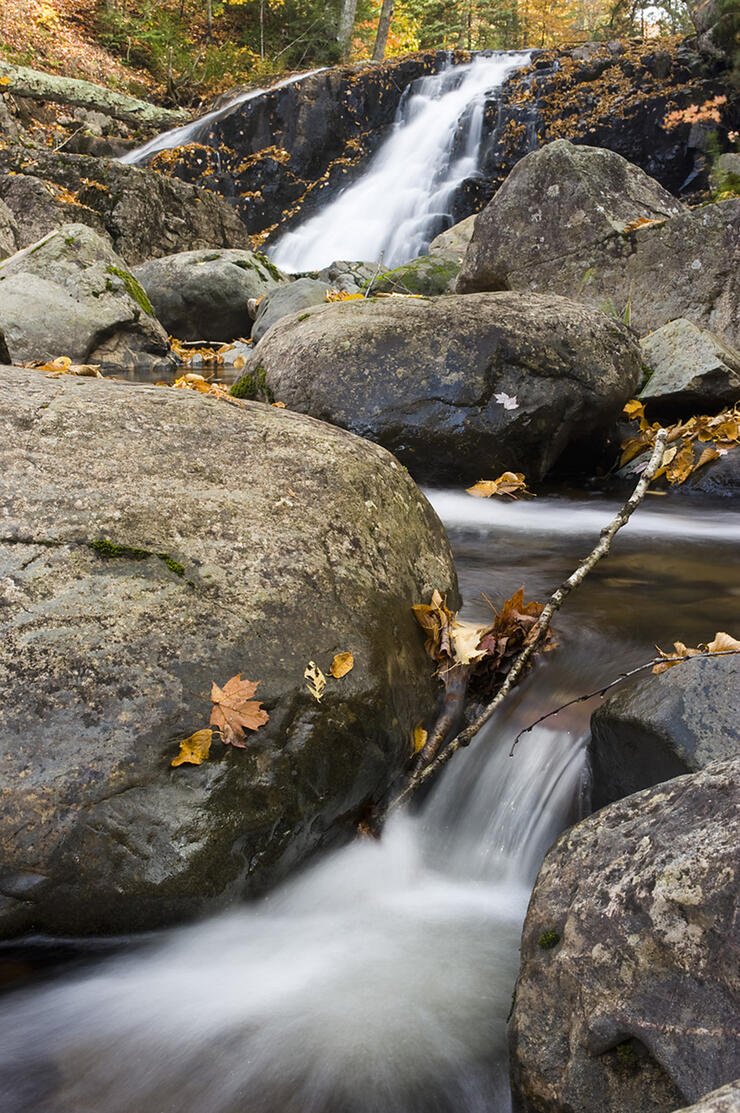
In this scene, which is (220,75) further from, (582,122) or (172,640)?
(172,640)

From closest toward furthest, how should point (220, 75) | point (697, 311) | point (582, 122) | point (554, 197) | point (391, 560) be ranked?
point (391, 560) < point (697, 311) < point (554, 197) < point (582, 122) < point (220, 75)

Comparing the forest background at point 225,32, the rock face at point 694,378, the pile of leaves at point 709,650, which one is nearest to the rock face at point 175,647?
the pile of leaves at point 709,650

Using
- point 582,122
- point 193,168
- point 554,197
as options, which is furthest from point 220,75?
point 554,197

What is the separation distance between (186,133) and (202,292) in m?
12.8

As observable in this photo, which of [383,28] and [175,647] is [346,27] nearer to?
[383,28]

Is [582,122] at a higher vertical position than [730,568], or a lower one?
higher

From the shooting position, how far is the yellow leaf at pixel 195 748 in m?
2.05

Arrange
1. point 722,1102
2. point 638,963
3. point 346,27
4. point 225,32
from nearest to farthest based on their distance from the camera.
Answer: point 722,1102
point 638,963
point 346,27
point 225,32

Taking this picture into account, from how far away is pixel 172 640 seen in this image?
7.19 ft

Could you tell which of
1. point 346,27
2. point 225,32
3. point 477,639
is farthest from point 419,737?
point 225,32

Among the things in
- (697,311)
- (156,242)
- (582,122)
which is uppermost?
(582,122)

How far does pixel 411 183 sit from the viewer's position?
1861 centimetres

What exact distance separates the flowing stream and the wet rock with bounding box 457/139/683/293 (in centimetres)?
622

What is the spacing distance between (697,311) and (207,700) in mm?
7158
